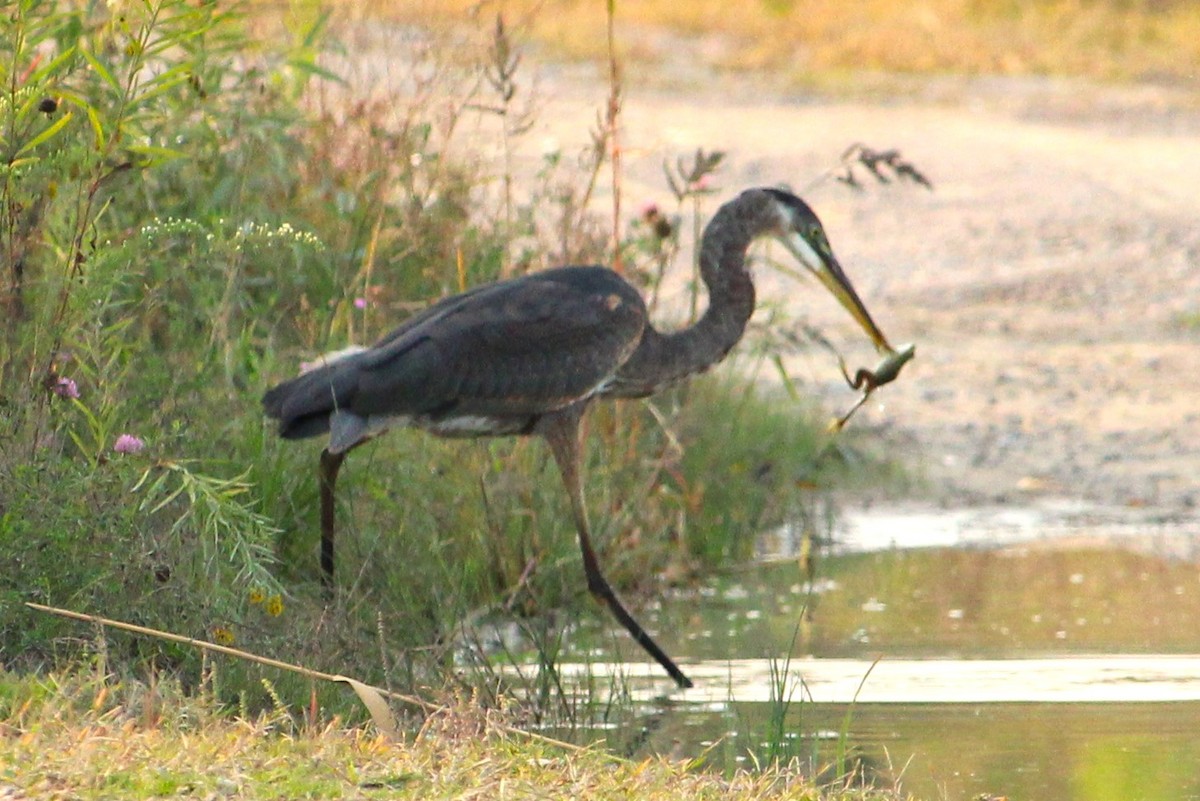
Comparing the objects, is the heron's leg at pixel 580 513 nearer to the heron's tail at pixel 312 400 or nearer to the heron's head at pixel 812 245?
the heron's tail at pixel 312 400

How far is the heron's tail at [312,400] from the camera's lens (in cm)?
523

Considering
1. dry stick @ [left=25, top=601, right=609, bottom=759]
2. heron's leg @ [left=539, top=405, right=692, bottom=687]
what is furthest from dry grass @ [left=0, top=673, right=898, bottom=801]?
heron's leg @ [left=539, top=405, right=692, bottom=687]

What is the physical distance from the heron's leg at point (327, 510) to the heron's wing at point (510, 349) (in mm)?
206

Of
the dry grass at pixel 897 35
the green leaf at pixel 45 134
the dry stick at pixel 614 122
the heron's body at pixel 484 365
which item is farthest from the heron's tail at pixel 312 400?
the dry grass at pixel 897 35

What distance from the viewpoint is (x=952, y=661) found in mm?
5680

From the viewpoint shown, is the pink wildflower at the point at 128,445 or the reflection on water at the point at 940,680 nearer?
the pink wildflower at the point at 128,445

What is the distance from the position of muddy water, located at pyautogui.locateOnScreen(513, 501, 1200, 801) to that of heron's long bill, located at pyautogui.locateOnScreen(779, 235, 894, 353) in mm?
722

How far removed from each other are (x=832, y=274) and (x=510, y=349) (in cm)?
117

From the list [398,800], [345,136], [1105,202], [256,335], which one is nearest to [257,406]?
[256,335]

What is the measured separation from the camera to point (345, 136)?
7023mm

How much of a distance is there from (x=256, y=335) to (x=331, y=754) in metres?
2.91

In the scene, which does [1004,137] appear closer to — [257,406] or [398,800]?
[257,406]

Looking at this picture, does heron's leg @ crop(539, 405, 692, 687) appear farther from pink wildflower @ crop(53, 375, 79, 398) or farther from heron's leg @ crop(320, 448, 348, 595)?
pink wildflower @ crop(53, 375, 79, 398)

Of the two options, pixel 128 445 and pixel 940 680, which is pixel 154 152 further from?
pixel 940 680
